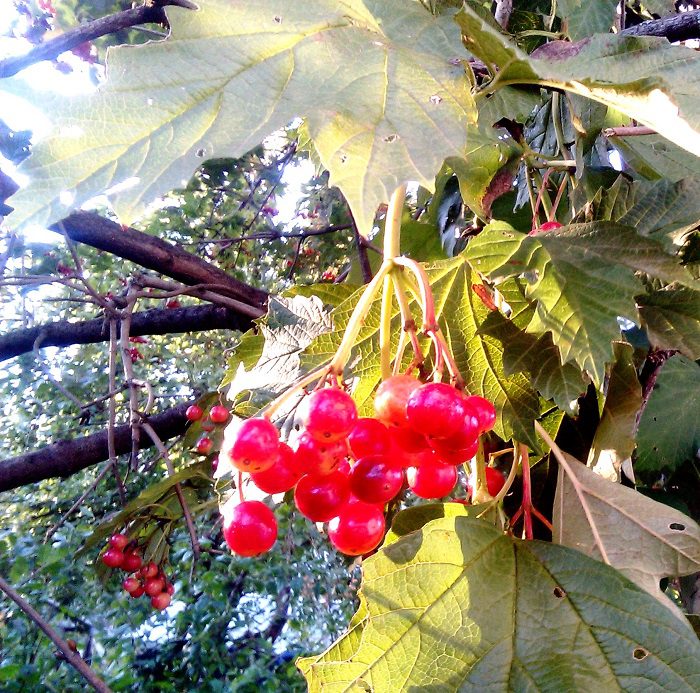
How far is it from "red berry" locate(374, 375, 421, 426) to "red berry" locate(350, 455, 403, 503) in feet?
0.14

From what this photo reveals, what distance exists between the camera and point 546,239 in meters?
0.75

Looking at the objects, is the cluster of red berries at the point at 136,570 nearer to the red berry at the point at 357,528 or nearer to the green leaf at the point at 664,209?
the red berry at the point at 357,528

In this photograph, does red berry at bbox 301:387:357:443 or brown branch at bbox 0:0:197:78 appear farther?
brown branch at bbox 0:0:197:78

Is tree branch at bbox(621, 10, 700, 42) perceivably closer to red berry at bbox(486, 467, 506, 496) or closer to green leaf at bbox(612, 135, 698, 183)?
green leaf at bbox(612, 135, 698, 183)

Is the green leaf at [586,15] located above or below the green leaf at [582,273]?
above

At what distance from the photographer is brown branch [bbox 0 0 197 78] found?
1.52 m

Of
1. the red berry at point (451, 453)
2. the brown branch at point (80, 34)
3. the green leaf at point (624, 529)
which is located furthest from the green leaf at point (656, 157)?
the brown branch at point (80, 34)

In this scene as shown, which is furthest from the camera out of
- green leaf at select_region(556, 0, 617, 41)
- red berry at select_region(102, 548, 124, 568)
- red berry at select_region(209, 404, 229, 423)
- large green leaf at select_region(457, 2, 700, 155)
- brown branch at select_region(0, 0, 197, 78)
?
red berry at select_region(102, 548, 124, 568)

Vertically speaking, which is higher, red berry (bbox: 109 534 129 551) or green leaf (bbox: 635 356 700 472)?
green leaf (bbox: 635 356 700 472)

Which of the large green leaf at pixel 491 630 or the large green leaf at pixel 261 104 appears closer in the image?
the large green leaf at pixel 261 104

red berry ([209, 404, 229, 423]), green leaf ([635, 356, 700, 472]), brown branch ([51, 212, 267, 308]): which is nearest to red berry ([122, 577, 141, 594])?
red berry ([209, 404, 229, 423])

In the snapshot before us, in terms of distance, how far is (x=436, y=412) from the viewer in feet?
1.87

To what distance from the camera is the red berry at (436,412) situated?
1.88ft

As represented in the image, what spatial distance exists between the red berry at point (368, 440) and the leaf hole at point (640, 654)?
33cm
